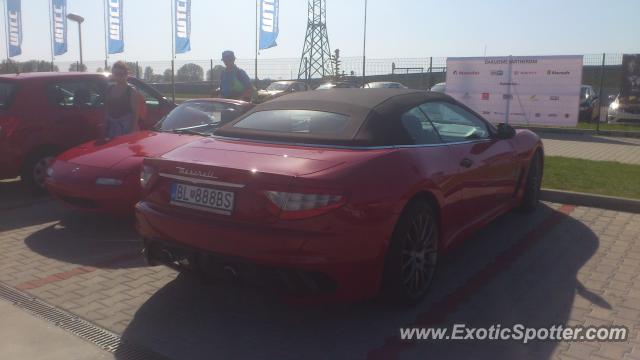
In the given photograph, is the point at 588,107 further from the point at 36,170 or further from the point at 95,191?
the point at 95,191

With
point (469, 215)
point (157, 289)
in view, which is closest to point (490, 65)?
point (469, 215)

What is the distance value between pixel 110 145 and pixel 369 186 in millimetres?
3907

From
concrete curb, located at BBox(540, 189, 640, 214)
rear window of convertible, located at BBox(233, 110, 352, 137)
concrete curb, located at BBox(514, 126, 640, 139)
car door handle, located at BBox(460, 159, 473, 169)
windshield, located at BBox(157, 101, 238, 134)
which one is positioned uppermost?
rear window of convertible, located at BBox(233, 110, 352, 137)

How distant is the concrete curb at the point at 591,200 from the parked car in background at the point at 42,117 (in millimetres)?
5889

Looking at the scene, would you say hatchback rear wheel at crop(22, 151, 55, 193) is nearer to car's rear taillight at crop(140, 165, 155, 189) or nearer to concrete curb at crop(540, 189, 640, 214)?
car's rear taillight at crop(140, 165, 155, 189)

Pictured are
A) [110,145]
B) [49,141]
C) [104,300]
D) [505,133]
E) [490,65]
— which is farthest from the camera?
[490,65]

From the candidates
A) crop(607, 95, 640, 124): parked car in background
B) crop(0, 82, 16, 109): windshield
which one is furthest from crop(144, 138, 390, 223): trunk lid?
crop(607, 95, 640, 124): parked car in background

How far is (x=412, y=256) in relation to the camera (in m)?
3.88

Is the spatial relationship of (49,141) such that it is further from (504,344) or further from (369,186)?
(504,344)

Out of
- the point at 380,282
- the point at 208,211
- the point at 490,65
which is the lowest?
the point at 380,282

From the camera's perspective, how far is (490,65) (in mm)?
16344

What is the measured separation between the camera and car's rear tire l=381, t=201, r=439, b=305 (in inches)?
144

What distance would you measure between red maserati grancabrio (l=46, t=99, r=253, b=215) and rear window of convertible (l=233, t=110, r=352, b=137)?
1.59 meters

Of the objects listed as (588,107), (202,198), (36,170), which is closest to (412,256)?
(202,198)
